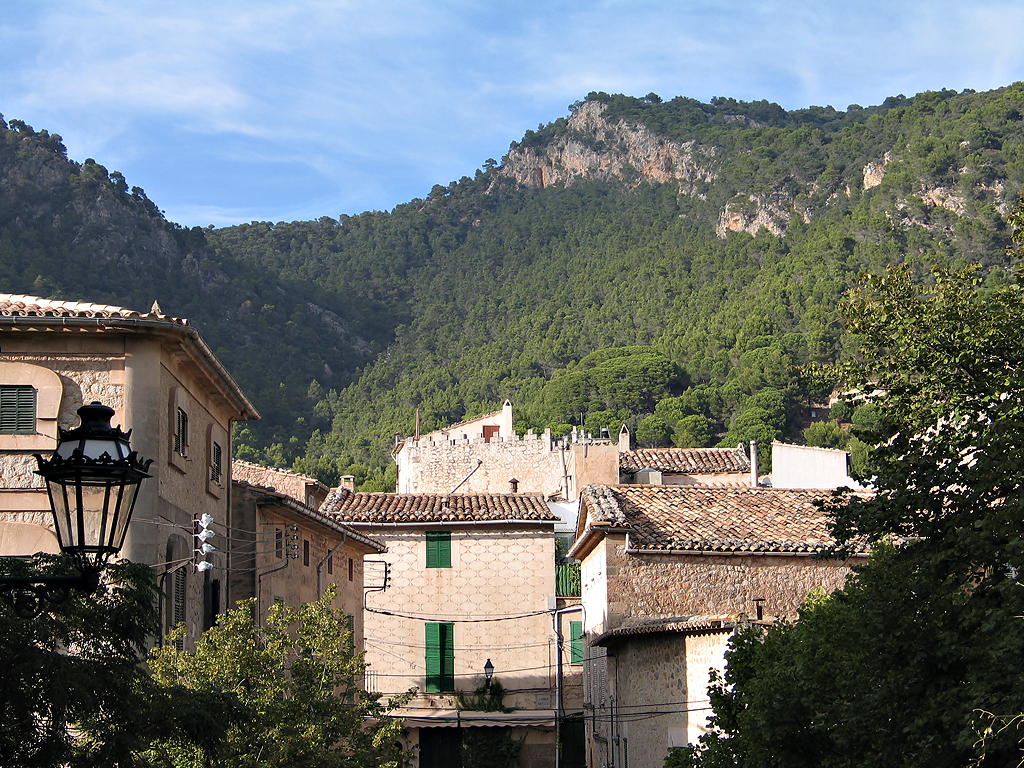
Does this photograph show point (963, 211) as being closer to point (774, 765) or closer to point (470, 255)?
point (470, 255)

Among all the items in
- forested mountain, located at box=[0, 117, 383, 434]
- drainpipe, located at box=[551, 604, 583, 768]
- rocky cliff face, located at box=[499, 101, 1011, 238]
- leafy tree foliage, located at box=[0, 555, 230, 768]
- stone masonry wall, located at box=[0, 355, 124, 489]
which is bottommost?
drainpipe, located at box=[551, 604, 583, 768]

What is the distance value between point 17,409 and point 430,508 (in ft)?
60.2

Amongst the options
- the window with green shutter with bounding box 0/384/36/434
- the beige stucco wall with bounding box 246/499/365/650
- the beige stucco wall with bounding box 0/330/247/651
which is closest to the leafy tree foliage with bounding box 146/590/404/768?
the beige stucco wall with bounding box 0/330/247/651

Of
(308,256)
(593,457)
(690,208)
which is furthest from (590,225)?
(593,457)

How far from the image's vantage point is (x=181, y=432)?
59.3 feet

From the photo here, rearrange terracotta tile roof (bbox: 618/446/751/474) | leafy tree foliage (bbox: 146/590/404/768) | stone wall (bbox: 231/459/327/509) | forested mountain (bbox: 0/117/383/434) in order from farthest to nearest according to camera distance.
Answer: forested mountain (bbox: 0/117/383/434) → terracotta tile roof (bbox: 618/446/751/474) → stone wall (bbox: 231/459/327/509) → leafy tree foliage (bbox: 146/590/404/768)

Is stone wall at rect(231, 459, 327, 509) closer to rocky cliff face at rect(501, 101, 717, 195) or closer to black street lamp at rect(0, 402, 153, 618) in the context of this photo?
black street lamp at rect(0, 402, 153, 618)

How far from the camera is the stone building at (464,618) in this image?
33719 mm

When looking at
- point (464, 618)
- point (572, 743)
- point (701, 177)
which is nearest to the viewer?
point (572, 743)

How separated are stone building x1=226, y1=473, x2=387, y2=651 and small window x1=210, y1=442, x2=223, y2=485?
99 cm

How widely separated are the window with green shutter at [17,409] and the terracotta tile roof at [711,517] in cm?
1058

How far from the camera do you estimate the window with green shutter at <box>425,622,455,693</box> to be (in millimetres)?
34531

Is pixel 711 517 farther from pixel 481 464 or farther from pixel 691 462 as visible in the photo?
pixel 481 464

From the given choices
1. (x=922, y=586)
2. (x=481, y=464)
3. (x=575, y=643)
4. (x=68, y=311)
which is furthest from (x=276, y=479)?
(x=922, y=586)
